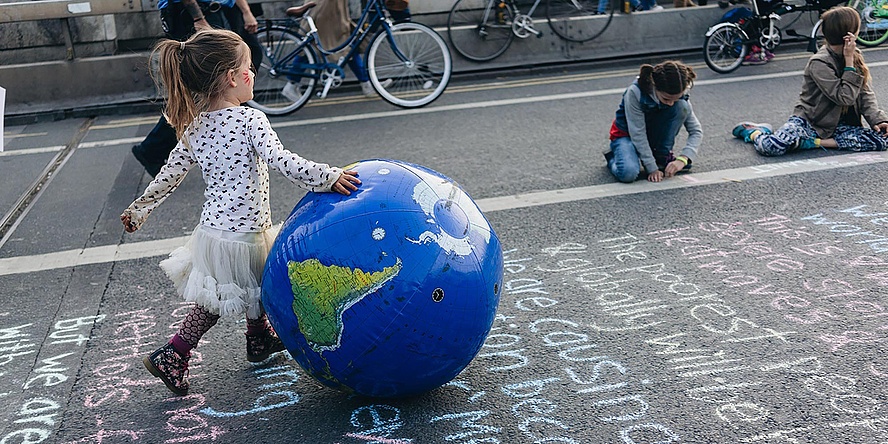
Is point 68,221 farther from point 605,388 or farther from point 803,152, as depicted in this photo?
point 803,152

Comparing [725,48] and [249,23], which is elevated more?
[249,23]

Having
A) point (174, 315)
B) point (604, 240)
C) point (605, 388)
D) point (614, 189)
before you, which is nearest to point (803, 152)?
point (614, 189)

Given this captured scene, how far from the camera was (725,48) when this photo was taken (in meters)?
10.7

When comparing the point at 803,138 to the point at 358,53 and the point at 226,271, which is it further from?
the point at 226,271

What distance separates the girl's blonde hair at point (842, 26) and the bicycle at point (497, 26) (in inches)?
188

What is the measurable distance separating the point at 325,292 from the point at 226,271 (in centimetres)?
70

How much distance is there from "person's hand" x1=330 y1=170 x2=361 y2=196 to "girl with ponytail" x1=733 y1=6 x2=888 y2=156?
478cm

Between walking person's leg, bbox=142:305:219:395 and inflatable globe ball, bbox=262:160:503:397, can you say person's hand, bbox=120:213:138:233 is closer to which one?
walking person's leg, bbox=142:305:219:395

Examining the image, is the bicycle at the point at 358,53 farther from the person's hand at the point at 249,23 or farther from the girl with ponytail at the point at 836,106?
the girl with ponytail at the point at 836,106

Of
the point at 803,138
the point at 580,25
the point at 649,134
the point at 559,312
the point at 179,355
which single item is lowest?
the point at 559,312

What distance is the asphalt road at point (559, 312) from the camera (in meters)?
3.44

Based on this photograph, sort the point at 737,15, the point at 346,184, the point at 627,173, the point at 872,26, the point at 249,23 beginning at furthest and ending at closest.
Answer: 1. the point at 872,26
2. the point at 737,15
3. the point at 249,23
4. the point at 627,173
5. the point at 346,184

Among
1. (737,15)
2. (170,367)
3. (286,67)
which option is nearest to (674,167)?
(170,367)

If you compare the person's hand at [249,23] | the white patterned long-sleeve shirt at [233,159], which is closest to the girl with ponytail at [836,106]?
the person's hand at [249,23]
